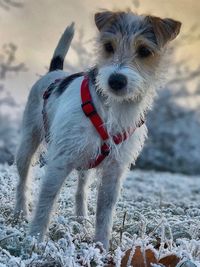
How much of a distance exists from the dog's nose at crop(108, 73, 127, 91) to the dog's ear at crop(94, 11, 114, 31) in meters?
0.58

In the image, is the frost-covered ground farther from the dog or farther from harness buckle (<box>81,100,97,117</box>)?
harness buckle (<box>81,100,97,117</box>)

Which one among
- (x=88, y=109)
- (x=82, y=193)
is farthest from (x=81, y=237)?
(x=82, y=193)

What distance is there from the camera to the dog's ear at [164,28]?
191 inches

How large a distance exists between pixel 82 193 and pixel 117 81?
2.52 metres

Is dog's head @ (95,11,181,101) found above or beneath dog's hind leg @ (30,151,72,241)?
above

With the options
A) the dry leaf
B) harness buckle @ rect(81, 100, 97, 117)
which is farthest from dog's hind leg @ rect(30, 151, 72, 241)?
the dry leaf

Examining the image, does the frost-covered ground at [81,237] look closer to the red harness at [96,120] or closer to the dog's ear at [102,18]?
the red harness at [96,120]

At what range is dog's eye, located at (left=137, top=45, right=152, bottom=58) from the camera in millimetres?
4750

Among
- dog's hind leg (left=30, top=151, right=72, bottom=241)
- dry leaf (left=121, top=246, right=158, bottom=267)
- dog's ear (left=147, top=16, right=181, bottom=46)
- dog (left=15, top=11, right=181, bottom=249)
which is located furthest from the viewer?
dog's hind leg (left=30, top=151, right=72, bottom=241)

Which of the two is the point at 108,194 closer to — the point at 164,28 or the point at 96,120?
the point at 96,120

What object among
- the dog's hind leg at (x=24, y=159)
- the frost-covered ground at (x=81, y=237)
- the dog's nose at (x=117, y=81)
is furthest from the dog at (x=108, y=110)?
the dog's hind leg at (x=24, y=159)

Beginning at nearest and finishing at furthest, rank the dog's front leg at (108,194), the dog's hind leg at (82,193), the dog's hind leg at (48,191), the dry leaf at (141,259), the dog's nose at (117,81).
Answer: the dry leaf at (141,259) < the dog's nose at (117,81) < the dog's hind leg at (48,191) < the dog's front leg at (108,194) < the dog's hind leg at (82,193)

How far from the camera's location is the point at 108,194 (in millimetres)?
5402

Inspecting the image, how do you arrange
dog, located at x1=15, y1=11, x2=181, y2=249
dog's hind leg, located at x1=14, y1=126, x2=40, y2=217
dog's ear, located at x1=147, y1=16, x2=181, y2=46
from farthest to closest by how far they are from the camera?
dog's hind leg, located at x1=14, y1=126, x2=40, y2=217 < dog's ear, located at x1=147, y1=16, x2=181, y2=46 < dog, located at x1=15, y1=11, x2=181, y2=249
